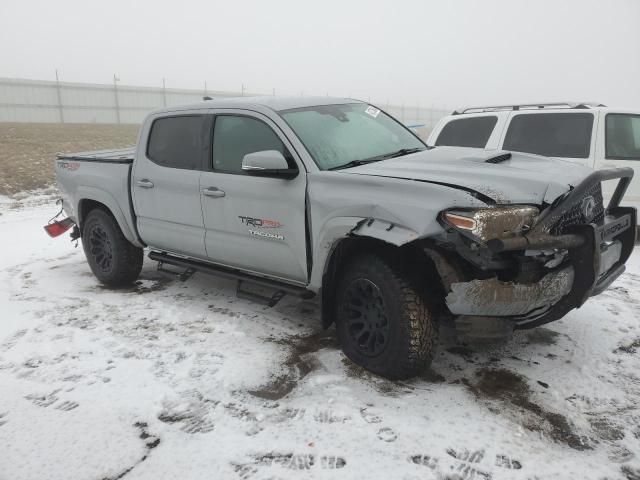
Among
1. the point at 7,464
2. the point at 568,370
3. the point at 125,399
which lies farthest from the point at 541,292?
the point at 7,464

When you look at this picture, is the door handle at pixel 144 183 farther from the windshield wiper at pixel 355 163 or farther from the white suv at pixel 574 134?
the white suv at pixel 574 134

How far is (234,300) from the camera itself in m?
5.06

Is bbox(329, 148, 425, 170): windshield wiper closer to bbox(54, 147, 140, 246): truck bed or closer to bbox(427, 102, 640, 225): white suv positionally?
bbox(54, 147, 140, 246): truck bed

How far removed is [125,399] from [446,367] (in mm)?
2069

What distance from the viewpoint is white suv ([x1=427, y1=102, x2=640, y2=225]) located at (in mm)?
6609

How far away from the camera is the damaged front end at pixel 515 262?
2.89 m

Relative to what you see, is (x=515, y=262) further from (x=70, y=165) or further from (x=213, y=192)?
(x=70, y=165)

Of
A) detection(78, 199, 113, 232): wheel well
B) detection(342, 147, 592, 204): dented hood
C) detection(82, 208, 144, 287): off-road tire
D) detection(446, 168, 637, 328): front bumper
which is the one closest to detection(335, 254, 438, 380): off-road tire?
detection(446, 168, 637, 328): front bumper

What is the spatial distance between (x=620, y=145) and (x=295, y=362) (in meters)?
5.35

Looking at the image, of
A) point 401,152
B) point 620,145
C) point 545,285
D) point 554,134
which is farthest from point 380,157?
point 620,145

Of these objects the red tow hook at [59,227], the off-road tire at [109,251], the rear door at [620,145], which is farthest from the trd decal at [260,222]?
the rear door at [620,145]

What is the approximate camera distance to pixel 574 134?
6.70 meters

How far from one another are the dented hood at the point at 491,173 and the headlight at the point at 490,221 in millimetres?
99

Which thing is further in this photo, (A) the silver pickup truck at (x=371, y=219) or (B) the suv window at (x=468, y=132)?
(B) the suv window at (x=468, y=132)
